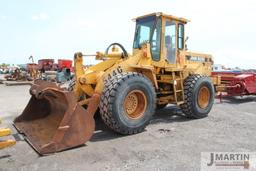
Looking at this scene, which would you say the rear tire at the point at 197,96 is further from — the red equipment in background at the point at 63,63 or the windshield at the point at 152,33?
the red equipment in background at the point at 63,63

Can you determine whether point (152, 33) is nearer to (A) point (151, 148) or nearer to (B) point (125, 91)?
(B) point (125, 91)

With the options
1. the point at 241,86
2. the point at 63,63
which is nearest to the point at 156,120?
the point at 241,86

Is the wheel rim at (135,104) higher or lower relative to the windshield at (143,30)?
lower

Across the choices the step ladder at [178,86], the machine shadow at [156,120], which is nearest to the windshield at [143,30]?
the step ladder at [178,86]

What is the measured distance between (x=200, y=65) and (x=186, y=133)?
9.49ft

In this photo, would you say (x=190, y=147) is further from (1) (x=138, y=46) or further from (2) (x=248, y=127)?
(1) (x=138, y=46)

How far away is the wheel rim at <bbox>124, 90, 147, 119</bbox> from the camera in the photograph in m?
5.05

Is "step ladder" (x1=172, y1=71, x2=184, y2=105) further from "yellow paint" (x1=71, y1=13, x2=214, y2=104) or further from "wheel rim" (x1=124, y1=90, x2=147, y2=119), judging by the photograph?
"wheel rim" (x1=124, y1=90, x2=147, y2=119)

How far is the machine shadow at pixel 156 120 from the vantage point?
16.0 feet

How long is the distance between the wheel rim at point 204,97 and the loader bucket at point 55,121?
309cm

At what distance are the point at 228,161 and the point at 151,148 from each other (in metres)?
1.16

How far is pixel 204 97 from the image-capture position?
22.5ft

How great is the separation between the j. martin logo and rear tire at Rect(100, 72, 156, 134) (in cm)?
145

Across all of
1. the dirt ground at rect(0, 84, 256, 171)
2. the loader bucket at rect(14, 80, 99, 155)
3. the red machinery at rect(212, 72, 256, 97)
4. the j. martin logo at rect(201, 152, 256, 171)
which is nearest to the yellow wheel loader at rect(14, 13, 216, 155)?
the loader bucket at rect(14, 80, 99, 155)
